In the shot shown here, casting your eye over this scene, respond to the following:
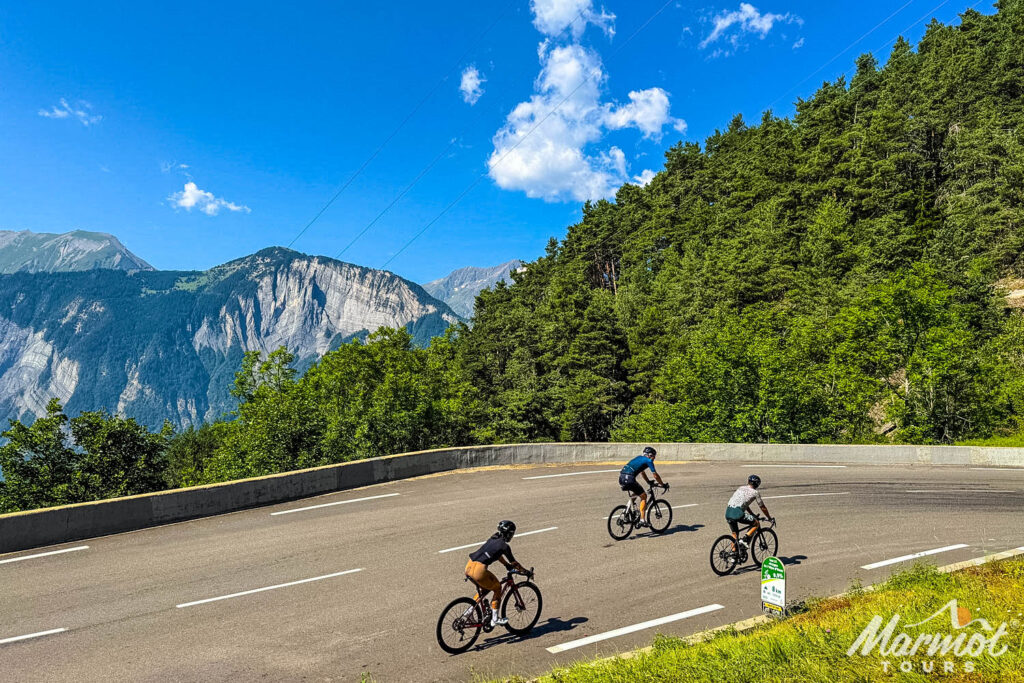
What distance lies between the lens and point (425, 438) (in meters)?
37.0

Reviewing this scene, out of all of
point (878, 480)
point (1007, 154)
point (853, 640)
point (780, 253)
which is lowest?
point (878, 480)

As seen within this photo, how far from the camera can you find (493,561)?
8094mm

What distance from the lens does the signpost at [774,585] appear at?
302 inches

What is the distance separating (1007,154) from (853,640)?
199 feet

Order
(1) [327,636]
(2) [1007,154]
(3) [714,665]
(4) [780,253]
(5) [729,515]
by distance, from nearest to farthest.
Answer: (3) [714,665] < (1) [327,636] < (5) [729,515] < (2) [1007,154] < (4) [780,253]

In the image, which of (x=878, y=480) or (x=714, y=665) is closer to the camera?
(x=714, y=665)

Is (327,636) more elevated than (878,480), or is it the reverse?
(327,636)

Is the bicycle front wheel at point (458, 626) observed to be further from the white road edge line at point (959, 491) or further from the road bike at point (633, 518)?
the white road edge line at point (959, 491)

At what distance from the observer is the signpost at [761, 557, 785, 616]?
7.66 m

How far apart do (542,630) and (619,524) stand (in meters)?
5.12

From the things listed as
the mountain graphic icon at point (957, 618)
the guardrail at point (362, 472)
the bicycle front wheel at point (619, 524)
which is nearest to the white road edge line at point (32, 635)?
the guardrail at point (362, 472)

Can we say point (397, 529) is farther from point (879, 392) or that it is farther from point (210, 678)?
point (879, 392)

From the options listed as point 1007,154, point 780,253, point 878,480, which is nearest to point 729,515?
point 878,480

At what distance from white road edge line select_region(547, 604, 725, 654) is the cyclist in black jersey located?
3.04 ft
